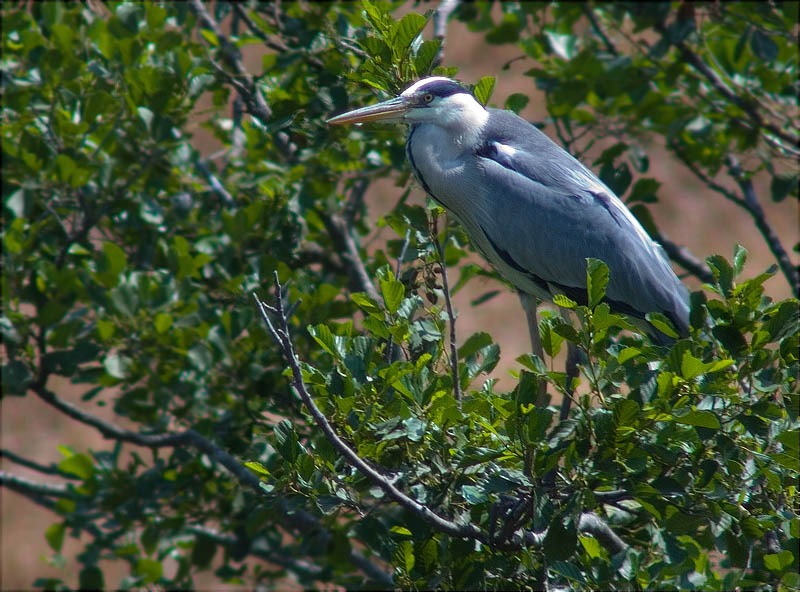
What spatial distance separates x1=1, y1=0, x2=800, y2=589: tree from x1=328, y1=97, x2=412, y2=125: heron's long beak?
0.09 meters

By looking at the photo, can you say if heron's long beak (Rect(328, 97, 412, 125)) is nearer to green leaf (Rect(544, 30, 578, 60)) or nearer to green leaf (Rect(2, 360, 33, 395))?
green leaf (Rect(544, 30, 578, 60))

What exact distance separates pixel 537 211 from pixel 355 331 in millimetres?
824

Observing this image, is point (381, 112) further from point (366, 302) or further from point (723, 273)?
point (723, 273)

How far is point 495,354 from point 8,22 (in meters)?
2.39

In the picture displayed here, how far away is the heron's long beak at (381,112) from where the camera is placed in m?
2.71

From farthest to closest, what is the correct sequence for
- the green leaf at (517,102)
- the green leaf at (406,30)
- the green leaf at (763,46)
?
the green leaf at (763,46)
the green leaf at (517,102)
the green leaf at (406,30)

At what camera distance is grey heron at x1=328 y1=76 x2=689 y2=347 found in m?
2.96

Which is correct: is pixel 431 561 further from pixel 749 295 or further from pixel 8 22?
pixel 8 22

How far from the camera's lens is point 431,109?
9.45 ft

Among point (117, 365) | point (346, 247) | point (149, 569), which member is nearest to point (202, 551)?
point (149, 569)

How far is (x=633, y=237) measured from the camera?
119 inches

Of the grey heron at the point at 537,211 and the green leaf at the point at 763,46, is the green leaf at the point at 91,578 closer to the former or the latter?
the grey heron at the point at 537,211

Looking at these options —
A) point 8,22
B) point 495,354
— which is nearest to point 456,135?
point 495,354

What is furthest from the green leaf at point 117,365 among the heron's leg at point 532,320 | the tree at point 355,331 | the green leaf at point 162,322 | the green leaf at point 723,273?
the green leaf at point 723,273
